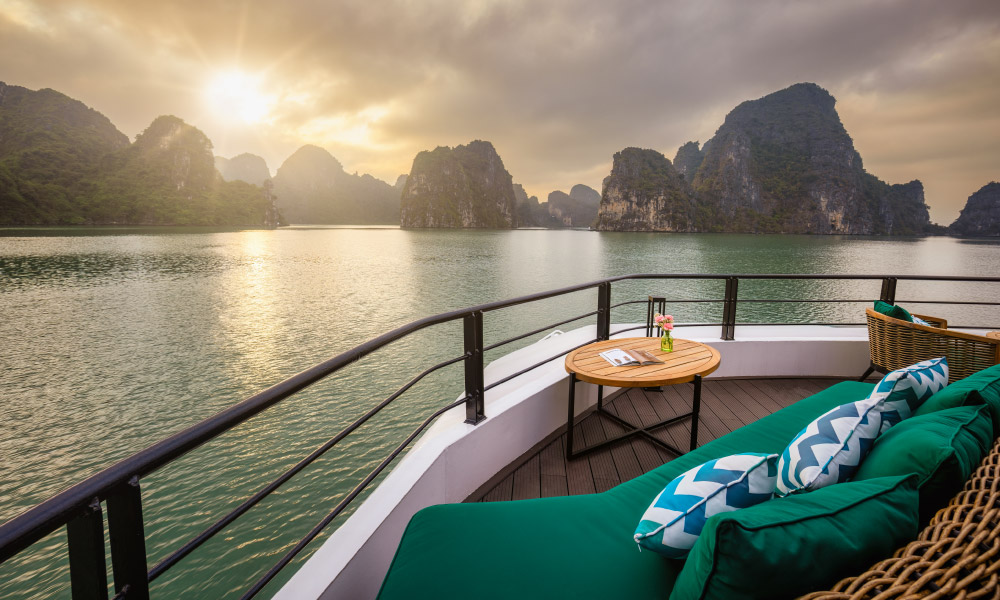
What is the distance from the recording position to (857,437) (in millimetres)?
1053

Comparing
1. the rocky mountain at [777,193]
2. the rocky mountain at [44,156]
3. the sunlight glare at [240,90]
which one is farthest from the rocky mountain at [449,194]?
the sunlight glare at [240,90]

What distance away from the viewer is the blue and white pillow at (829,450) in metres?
0.96

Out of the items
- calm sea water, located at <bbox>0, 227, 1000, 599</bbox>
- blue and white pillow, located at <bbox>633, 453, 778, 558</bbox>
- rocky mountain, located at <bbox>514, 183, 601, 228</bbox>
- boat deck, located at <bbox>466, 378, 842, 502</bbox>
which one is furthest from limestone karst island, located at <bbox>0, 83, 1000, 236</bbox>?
blue and white pillow, located at <bbox>633, 453, 778, 558</bbox>

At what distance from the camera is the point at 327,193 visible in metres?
135

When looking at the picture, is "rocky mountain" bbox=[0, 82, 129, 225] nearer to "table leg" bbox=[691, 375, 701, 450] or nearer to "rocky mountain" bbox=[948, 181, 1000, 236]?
"table leg" bbox=[691, 375, 701, 450]

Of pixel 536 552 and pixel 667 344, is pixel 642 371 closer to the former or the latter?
pixel 667 344

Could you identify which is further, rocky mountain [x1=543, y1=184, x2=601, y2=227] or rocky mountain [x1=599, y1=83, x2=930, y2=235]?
rocky mountain [x1=543, y1=184, x2=601, y2=227]

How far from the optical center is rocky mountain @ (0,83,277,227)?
5612 cm

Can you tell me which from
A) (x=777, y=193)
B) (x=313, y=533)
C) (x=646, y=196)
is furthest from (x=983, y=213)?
(x=313, y=533)

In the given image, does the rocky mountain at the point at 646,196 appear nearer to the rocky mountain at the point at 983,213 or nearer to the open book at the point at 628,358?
the rocky mountain at the point at 983,213

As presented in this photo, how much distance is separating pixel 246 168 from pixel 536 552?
623ft

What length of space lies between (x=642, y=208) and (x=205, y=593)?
314 feet

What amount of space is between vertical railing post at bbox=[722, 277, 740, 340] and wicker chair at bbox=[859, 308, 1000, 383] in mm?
960

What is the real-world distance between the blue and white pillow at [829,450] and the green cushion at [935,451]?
3 centimetres
